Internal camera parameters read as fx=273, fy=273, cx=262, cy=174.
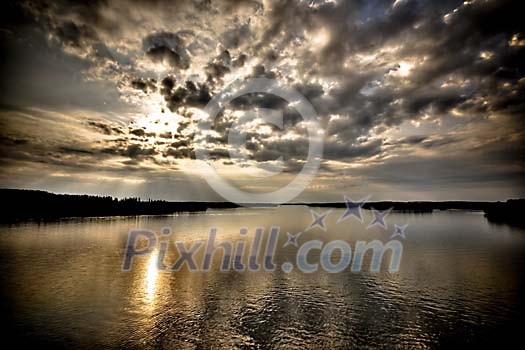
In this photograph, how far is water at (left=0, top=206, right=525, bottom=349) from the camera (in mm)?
23844

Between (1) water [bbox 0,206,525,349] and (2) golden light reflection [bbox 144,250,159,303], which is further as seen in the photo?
(2) golden light reflection [bbox 144,250,159,303]

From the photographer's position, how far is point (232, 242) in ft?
247

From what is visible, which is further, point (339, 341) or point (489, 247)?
point (489, 247)

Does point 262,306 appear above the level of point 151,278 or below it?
below

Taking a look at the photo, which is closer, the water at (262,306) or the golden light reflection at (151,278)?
the water at (262,306)

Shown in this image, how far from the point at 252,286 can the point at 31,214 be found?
190 metres

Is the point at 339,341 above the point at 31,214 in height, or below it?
below

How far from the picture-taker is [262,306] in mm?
31109

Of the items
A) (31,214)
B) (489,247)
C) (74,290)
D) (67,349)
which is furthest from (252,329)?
(31,214)

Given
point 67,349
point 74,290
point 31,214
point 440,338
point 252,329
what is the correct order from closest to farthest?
point 67,349
point 440,338
point 252,329
point 74,290
point 31,214

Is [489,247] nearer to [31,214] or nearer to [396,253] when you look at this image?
[396,253]

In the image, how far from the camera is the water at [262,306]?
23844 mm

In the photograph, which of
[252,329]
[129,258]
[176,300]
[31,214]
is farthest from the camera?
[31,214]

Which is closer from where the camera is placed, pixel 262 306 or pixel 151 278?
pixel 262 306
